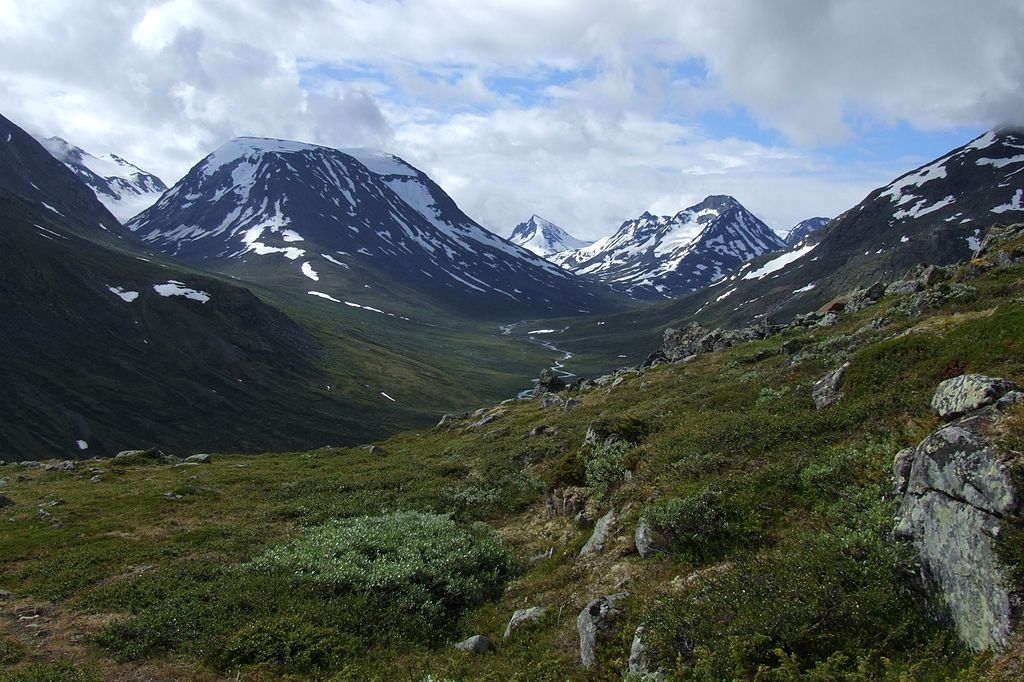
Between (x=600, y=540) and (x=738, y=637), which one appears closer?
(x=738, y=637)

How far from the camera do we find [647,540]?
1415 cm

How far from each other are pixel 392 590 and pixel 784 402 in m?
15.0

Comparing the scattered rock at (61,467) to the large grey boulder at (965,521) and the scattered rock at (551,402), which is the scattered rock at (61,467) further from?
the large grey boulder at (965,521)

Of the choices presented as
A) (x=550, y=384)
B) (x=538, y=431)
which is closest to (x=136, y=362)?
Result: (x=550, y=384)

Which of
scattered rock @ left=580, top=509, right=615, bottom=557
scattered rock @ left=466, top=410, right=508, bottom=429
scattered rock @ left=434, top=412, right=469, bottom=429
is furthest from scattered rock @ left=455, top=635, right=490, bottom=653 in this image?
scattered rock @ left=434, top=412, right=469, bottom=429

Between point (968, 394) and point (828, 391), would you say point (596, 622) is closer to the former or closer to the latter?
point (968, 394)

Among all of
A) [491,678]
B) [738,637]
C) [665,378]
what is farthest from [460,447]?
[738,637]

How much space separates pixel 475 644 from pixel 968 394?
11947 millimetres

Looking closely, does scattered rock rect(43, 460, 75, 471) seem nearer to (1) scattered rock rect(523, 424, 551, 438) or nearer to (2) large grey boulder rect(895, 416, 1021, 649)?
→ (1) scattered rock rect(523, 424, 551, 438)

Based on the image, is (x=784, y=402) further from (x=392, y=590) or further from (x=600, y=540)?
(x=392, y=590)

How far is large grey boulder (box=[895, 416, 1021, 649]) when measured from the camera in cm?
834

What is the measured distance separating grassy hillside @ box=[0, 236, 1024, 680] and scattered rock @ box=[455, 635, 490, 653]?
27 cm

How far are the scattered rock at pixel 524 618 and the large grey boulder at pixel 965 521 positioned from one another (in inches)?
305

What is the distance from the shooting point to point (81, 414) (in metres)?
103
